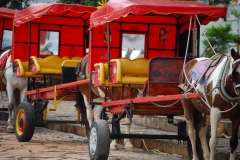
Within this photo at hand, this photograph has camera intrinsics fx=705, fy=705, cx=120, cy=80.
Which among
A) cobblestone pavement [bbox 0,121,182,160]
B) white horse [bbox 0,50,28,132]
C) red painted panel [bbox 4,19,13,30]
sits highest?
red painted panel [bbox 4,19,13,30]

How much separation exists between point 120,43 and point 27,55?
9.23ft

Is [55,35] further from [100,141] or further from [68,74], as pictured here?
[100,141]

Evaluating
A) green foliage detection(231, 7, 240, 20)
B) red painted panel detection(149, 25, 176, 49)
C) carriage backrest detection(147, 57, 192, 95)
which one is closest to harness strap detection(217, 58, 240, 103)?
carriage backrest detection(147, 57, 192, 95)

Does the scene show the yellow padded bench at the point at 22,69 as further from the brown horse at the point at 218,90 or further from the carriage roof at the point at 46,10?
the brown horse at the point at 218,90

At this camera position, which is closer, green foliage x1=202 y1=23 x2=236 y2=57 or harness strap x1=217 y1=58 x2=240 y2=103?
harness strap x1=217 y1=58 x2=240 y2=103

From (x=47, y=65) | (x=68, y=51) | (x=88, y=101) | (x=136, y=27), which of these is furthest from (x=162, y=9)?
(x=68, y=51)

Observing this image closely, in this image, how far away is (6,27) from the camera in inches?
669

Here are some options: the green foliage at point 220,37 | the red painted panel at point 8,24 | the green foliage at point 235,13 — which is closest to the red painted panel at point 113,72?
the red painted panel at point 8,24

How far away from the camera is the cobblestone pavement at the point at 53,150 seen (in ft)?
35.7

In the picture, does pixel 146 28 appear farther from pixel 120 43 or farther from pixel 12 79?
pixel 12 79

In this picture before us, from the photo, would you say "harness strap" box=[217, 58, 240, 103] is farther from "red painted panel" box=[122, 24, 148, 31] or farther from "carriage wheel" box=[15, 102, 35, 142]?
"carriage wheel" box=[15, 102, 35, 142]

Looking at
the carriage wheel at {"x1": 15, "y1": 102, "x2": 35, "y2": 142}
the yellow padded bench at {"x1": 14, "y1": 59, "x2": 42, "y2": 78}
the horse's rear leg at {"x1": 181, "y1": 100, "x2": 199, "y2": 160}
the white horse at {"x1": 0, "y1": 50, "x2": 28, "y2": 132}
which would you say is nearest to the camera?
the horse's rear leg at {"x1": 181, "y1": 100, "x2": 199, "y2": 160}

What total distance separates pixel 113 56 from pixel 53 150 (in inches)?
82.5

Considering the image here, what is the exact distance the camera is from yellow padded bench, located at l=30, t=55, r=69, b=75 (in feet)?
44.0
